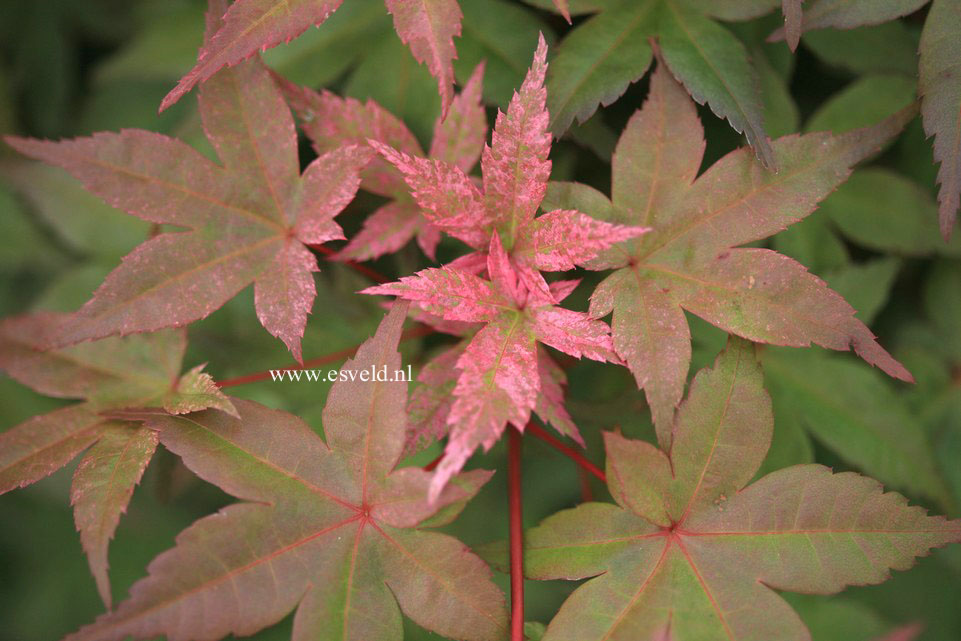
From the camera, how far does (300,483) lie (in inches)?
28.3

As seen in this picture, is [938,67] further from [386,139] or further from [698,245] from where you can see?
[386,139]

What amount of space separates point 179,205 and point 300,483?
38 centimetres

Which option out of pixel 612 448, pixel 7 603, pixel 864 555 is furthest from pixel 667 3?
pixel 7 603

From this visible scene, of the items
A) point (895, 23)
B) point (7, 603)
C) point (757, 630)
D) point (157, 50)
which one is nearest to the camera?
point (757, 630)

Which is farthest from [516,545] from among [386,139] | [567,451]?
[386,139]

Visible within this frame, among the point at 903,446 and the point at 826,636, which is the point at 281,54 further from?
the point at 826,636

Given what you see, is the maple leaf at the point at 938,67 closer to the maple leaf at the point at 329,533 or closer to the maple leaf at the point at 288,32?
the maple leaf at the point at 288,32

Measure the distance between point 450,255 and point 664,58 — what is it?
1.46 feet

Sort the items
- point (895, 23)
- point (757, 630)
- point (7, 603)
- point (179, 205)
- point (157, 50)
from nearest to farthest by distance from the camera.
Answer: point (757, 630) < point (179, 205) < point (895, 23) < point (157, 50) < point (7, 603)

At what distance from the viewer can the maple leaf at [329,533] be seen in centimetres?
67

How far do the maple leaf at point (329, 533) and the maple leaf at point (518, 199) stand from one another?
13 cm

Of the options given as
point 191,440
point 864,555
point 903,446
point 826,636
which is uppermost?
point 191,440

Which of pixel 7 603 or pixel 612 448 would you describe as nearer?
pixel 612 448

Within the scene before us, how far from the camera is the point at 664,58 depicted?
78cm
